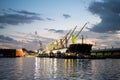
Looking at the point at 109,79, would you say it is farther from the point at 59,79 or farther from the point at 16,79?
the point at 16,79

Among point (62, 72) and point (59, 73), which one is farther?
point (62, 72)

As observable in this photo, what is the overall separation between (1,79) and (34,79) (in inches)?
264

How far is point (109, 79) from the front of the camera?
2099 inches

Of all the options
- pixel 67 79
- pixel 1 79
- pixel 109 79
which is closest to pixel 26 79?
pixel 1 79

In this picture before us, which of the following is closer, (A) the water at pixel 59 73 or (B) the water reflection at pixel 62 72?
(A) the water at pixel 59 73

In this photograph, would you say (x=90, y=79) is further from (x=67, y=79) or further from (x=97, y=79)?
(x=67, y=79)

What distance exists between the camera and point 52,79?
173ft

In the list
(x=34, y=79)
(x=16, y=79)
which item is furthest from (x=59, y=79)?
(x=16, y=79)

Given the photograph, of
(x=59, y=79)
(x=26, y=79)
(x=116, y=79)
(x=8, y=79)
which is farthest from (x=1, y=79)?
(x=116, y=79)

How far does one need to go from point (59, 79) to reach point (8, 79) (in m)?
10.5

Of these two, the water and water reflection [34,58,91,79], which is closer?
the water

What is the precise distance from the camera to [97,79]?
5350 cm

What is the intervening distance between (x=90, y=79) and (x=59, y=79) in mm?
6599

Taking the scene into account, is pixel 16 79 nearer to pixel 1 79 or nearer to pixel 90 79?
pixel 1 79
